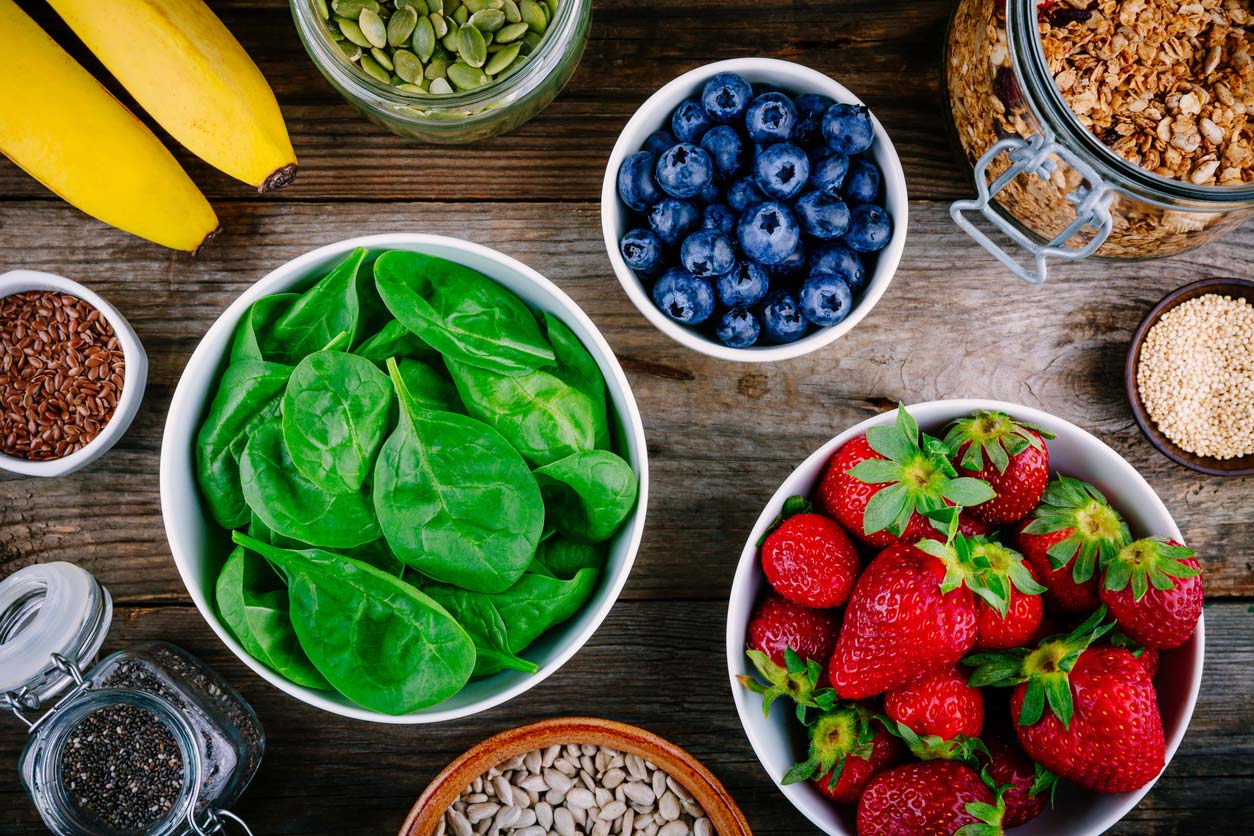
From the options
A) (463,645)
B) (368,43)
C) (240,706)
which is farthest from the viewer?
(240,706)

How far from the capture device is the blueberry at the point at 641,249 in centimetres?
91

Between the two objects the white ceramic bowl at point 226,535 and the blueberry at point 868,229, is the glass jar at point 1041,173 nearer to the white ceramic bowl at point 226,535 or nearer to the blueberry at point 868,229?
the blueberry at point 868,229

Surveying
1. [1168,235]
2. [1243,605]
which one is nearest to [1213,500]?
[1243,605]

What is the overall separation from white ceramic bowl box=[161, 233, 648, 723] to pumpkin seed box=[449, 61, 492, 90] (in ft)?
0.52

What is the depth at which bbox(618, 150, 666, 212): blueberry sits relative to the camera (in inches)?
36.3

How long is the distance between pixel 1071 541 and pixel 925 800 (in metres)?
0.26

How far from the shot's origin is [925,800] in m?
0.84

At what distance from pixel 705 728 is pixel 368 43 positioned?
0.77 metres

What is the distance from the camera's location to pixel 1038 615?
87 centimetres

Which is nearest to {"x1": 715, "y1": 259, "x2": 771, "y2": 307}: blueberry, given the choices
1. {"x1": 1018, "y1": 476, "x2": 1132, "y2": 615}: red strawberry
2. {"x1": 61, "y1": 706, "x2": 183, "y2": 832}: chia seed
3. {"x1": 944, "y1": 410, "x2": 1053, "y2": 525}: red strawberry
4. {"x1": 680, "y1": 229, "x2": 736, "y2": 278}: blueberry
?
{"x1": 680, "y1": 229, "x2": 736, "y2": 278}: blueberry

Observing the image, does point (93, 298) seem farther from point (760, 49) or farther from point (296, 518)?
point (760, 49)

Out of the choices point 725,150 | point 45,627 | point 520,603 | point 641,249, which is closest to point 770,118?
point 725,150

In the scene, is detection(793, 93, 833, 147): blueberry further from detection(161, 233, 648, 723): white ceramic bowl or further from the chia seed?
the chia seed

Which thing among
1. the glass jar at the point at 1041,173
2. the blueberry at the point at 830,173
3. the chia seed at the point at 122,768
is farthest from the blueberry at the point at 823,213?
the chia seed at the point at 122,768
